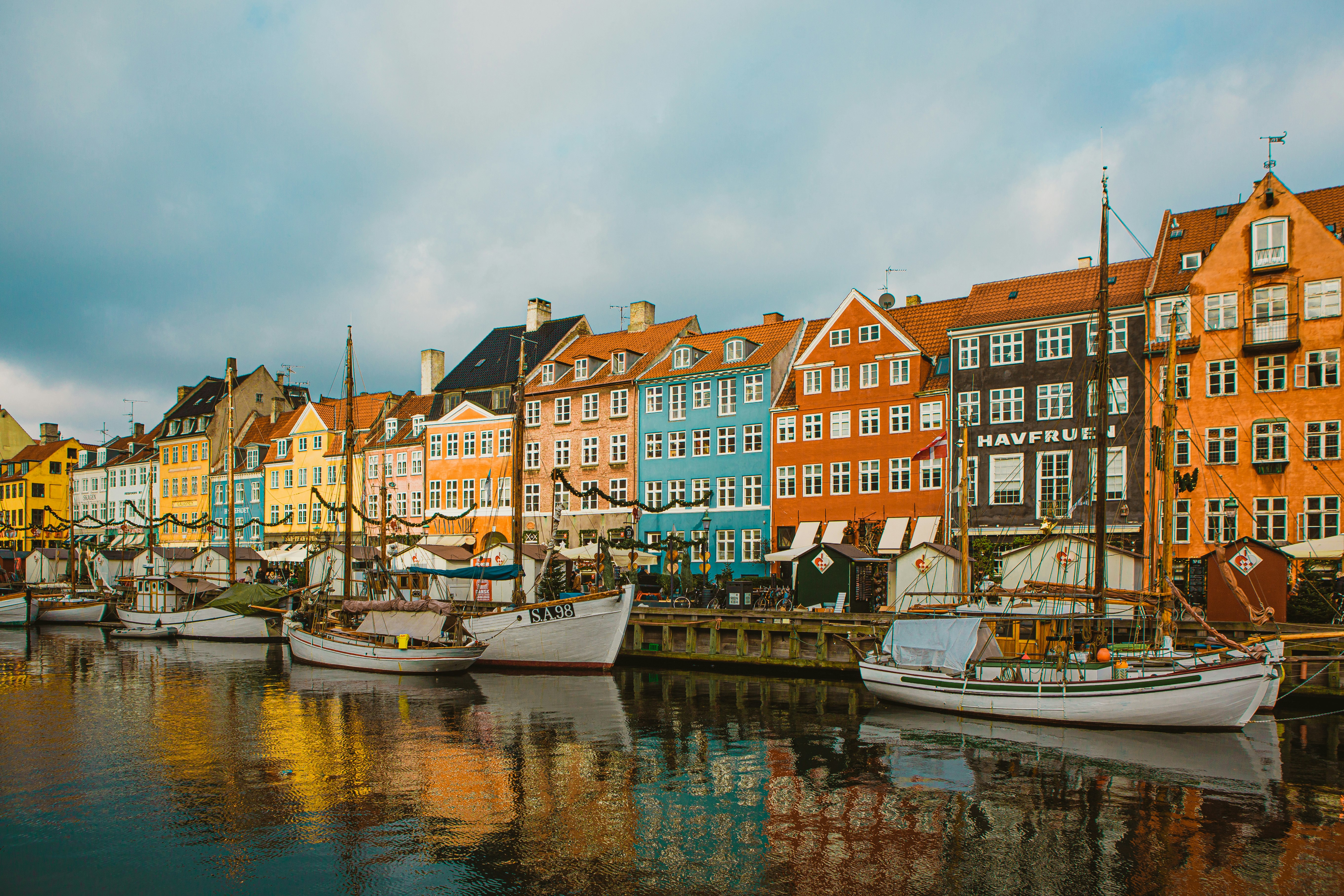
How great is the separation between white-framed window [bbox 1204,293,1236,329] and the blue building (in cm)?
2073

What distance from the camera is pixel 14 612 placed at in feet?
201

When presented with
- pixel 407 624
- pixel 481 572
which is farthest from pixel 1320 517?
pixel 407 624

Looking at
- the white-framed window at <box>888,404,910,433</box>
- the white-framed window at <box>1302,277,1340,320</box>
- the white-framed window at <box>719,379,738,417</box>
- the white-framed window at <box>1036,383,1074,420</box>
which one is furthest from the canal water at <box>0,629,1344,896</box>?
the white-framed window at <box>719,379,738,417</box>

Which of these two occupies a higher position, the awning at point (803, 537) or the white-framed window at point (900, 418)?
the white-framed window at point (900, 418)

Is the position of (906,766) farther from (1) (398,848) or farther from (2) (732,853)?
(1) (398,848)

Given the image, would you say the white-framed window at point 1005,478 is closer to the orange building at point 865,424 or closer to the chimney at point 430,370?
the orange building at point 865,424

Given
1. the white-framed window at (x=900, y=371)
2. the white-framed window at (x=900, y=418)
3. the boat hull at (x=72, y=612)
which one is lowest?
the boat hull at (x=72, y=612)

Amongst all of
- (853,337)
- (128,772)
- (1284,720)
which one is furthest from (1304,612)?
(128,772)

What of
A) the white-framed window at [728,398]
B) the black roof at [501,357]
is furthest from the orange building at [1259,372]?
the black roof at [501,357]

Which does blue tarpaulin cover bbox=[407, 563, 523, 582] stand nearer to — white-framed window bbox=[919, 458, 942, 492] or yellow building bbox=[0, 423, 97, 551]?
white-framed window bbox=[919, 458, 942, 492]

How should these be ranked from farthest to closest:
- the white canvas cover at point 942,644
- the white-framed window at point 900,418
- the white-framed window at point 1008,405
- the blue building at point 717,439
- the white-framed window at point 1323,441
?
the blue building at point 717,439 → the white-framed window at point 900,418 → the white-framed window at point 1008,405 → the white-framed window at point 1323,441 → the white canvas cover at point 942,644

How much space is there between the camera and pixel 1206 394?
138 feet

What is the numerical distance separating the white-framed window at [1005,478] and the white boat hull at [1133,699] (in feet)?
65.1

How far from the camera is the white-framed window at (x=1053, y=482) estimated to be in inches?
1720
